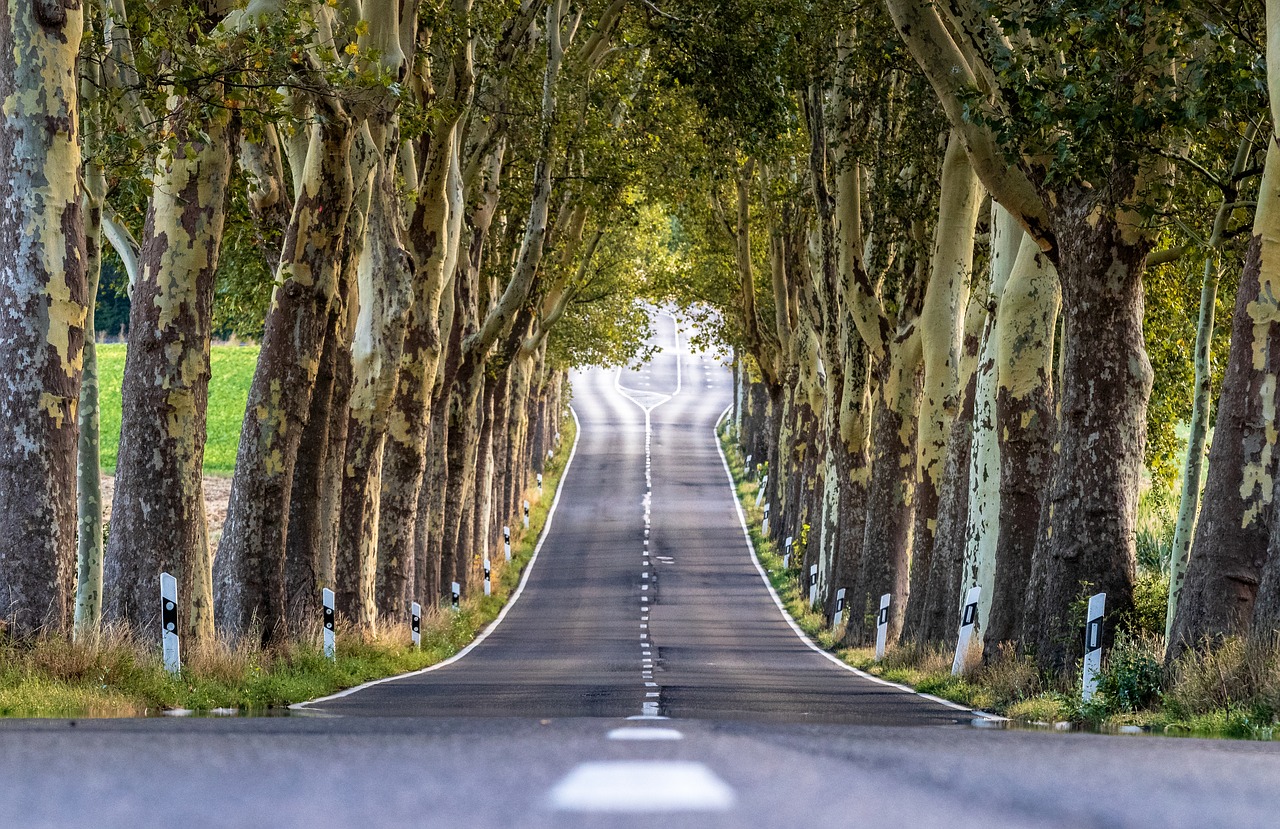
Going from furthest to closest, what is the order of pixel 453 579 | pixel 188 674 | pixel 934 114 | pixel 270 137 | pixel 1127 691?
pixel 453 579
pixel 934 114
pixel 270 137
pixel 188 674
pixel 1127 691

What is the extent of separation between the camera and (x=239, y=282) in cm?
3055

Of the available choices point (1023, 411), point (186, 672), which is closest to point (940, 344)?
point (1023, 411)

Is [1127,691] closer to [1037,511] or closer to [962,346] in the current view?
[1037,511]

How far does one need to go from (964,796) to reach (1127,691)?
26.6ft

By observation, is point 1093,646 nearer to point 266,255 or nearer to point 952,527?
point 952,527

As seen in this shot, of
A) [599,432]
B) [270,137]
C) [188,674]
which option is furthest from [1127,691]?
[599,432]

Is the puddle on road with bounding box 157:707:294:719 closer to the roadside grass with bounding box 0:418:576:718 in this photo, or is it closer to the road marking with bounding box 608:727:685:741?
the roadside grass with bounding box 0:418:576:718

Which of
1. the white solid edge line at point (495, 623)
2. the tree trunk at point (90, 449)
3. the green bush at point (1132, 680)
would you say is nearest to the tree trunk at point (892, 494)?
the white solid edge line at point (495, 623)

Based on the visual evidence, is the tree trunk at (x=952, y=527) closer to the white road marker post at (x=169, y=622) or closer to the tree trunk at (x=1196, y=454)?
the tree trunk at (x=1196, y=454)

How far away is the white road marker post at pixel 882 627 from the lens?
2395 cm

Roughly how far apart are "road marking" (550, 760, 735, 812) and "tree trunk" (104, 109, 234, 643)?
10.1 metres

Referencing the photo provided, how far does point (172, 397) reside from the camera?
14.3m

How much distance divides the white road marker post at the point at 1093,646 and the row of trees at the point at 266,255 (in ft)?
24.3

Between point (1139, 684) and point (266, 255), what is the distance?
11709 mm
